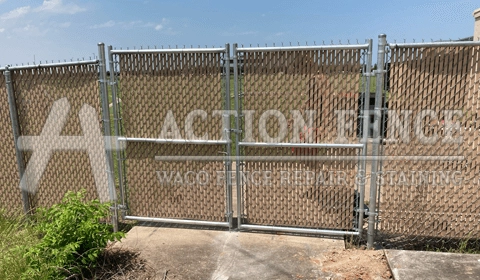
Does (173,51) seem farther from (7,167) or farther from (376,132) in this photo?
(7,167)

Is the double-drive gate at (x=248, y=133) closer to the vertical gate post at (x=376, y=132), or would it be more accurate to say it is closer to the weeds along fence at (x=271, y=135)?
the weeds along fence at (x=271, y=135)

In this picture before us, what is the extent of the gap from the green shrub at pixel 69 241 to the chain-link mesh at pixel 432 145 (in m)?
3.35

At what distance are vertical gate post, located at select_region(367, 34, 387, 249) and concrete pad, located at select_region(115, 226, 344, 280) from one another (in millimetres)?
446

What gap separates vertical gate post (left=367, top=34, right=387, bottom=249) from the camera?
13.0ft

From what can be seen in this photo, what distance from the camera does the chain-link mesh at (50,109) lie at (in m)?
4.79

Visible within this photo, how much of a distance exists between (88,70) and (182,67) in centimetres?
131

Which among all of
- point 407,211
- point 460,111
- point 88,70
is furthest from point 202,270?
point 460,111

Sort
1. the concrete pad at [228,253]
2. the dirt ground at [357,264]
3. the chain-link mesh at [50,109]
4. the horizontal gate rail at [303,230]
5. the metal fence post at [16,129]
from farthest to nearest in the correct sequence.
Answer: the metal fence post at [16,129], the chain-link mesh at [50,109], the horizontal gate rail at [303,230], the concrete pad at [228,253], the dirt ground at [357,264]

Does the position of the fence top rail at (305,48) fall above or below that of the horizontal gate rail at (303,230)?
above

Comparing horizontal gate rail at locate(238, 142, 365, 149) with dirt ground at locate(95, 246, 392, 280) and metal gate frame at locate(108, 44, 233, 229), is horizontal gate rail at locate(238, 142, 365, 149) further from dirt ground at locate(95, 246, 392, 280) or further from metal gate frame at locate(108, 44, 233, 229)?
dirt ground at locate(95, 246, 392, 280)

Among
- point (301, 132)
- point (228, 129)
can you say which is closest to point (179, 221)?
point (228, 129)

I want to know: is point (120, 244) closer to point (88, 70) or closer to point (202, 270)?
point (202, 270)

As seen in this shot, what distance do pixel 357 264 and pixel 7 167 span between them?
5269 mm

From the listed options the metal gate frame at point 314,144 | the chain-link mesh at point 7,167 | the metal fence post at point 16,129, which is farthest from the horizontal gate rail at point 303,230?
the chain-link mesh at point 7,167
